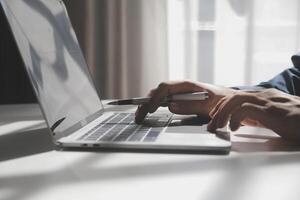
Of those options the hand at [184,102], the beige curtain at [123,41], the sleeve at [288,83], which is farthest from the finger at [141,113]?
the beige curtain at [123,41]

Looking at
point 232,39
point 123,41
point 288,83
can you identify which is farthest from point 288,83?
point 123,41

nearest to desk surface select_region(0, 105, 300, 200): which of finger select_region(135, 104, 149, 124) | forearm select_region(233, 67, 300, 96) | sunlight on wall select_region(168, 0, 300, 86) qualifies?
finger select_region(135, 104, 149, 124)

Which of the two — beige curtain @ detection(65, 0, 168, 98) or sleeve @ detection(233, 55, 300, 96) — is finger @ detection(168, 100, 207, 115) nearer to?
sleeve @ detection(233, 55, 300, 96)

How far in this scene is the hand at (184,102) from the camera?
0.74 m

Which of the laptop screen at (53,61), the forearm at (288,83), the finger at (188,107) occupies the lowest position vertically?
the finger at (188,107)

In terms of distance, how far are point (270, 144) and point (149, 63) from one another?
115 cm

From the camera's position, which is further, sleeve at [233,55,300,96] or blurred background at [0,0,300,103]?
blurred background at [0,0,300,103]

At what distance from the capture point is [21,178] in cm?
43

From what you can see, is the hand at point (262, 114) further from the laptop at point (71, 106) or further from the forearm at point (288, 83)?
the forearm at point (288, 83)

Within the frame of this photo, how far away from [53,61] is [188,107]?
27 centimetres

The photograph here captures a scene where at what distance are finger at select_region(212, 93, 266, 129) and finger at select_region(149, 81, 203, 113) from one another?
15cm

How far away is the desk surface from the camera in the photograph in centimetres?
38

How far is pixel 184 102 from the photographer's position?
0.77 meters

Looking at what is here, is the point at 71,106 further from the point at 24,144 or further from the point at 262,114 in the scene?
the point at 262,114
